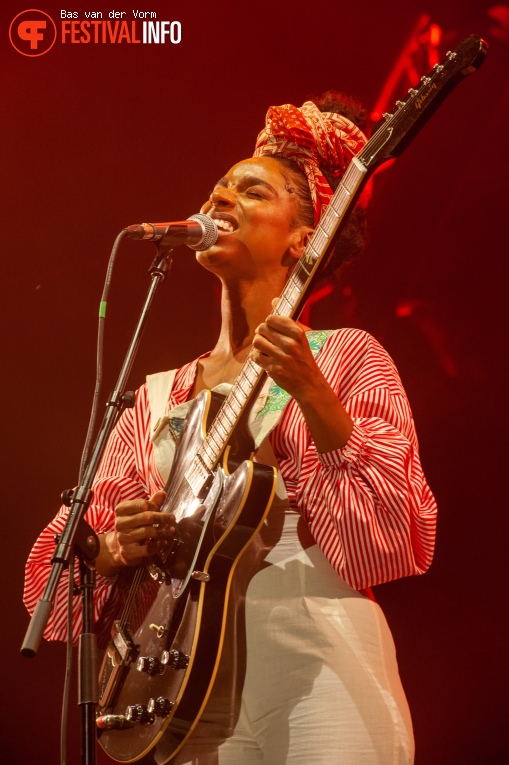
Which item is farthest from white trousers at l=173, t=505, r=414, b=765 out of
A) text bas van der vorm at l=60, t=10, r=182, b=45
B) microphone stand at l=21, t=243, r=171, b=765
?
text bas van der vorm at l=60, t=10, r=182, b=45

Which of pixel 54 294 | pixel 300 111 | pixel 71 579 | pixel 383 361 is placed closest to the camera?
pixel 71 579

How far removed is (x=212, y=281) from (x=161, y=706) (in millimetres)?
1975

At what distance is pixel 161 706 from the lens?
6.35 feet

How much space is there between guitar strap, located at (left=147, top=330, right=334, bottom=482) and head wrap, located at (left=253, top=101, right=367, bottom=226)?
1.90ft

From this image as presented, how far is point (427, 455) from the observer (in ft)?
10.2

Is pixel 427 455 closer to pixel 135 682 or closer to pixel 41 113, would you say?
pixel 135 682

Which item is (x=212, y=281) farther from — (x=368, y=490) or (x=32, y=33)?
(x=368, y=490)

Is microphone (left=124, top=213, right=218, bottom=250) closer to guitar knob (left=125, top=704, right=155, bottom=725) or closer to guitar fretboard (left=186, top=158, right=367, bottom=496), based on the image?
guitar fretboard (left=186, top=158, right=367, bottom=496)

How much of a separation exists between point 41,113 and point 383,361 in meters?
2.14

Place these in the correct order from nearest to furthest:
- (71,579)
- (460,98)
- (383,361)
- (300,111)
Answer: (71,579), (383,361), (300,111), (460,98)

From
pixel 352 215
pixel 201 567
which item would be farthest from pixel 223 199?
pixel 201 567

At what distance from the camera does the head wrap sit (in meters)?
2.77

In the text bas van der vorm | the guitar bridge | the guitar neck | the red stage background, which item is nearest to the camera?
the guitar neck

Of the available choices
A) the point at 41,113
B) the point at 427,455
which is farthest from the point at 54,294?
the point at 427,455
